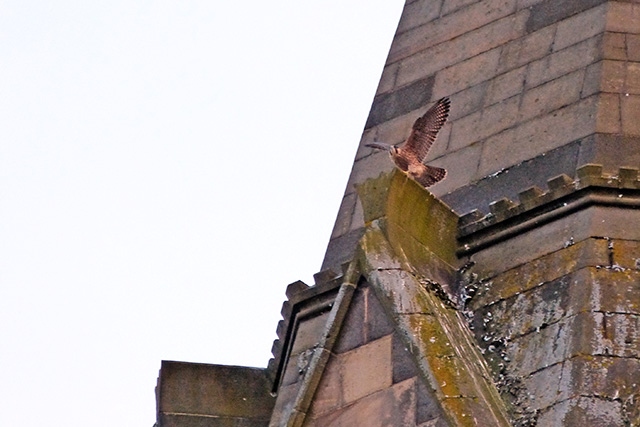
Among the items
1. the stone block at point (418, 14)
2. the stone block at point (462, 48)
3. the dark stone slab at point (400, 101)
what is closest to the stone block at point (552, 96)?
the stone block at point (462, 48)

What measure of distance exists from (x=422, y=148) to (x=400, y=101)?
211 cm

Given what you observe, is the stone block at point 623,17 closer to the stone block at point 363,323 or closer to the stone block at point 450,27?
the stone block at point 450,27

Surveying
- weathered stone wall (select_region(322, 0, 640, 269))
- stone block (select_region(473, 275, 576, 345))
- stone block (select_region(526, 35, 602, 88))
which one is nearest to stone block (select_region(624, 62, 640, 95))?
weathered stone wall (select_region(322, 0, 640, 269))

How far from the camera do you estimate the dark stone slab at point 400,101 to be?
20.0 metres

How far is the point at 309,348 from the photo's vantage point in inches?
697

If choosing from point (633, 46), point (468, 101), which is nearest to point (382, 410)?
point (468, 101)

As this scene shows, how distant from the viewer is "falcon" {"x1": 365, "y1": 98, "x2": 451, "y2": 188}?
58.8 ft

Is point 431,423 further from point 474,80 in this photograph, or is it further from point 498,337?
point 474,80

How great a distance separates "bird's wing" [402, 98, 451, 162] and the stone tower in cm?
52

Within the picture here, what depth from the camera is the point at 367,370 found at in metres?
16.4

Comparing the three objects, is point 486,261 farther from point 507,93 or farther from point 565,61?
point 565,61

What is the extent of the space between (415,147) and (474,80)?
187 centimetres

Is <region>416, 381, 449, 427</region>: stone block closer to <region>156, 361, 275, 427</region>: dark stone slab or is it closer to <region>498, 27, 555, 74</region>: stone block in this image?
<region>156, 361, 275, 427</region>: dark stone slab

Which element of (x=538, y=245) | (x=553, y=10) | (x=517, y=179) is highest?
(x=553, y=10)
